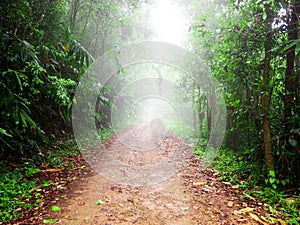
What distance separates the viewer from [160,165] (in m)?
5.52

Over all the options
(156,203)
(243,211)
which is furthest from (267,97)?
(156,203)

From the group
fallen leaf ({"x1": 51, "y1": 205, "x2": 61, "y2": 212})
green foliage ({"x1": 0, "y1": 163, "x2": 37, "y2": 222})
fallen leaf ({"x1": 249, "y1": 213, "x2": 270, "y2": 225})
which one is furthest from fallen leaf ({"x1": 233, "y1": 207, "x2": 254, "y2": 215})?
green foliage ({"x1": 0, "y1": 163, "x2": 37, "y2": 222})

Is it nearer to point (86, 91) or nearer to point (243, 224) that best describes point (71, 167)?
point (86, 91)

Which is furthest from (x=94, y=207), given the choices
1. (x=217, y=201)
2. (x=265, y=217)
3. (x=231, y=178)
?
(x=231, y=178)

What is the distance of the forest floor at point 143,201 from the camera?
2924 millimetres

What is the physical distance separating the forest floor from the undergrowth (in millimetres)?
187

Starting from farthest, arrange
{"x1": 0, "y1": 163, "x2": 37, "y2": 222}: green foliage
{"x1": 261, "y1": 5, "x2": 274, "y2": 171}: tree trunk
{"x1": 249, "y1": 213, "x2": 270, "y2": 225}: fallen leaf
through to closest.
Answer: {"x1": 261, "y1": 5, "x2": 274, "y2": 171}: tree trunk → {"x1": 0, "y1": 163, "x2": 37, "y2": 222}: green foliage → {"x1": 249, "y1": 213, "x2": 270, "y2": 225}: fallen leaf

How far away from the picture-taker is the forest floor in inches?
115

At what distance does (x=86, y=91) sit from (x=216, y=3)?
17.7 ft

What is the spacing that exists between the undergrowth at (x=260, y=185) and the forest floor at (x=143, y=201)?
0.19 m

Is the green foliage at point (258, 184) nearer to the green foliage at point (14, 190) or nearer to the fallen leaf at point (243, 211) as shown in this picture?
the fallen leaf at point (243, 211)

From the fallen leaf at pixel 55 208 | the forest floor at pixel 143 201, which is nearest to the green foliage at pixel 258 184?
the forest floor at pixel 143 201

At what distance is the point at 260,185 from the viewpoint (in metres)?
3.87

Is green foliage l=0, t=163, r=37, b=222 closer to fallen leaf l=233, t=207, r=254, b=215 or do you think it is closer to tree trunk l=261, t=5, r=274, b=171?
fallen leaf l=233, t=207, r=254, b=215
